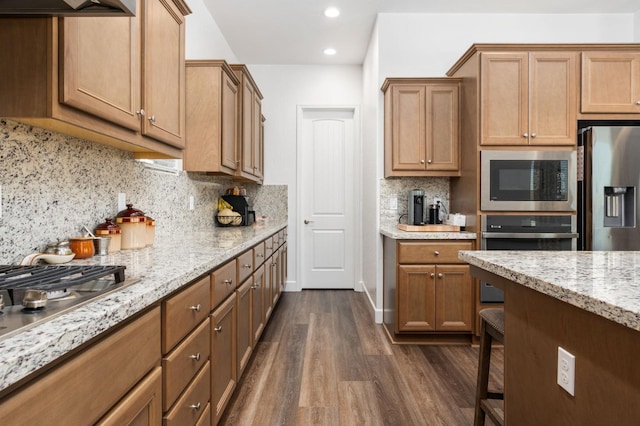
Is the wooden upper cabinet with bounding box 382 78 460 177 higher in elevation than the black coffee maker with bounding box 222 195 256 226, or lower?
higher

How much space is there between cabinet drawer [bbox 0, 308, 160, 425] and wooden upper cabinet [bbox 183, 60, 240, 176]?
1.74m

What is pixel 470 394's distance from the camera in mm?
2166

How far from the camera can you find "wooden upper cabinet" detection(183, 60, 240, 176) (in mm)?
2594

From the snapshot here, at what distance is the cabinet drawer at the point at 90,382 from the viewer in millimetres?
599

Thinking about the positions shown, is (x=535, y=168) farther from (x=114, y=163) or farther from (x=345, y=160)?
(x=114, y=163)

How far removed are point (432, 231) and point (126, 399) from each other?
2574 millimetres

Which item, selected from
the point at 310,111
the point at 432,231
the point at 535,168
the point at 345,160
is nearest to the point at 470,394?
the point at 432,231

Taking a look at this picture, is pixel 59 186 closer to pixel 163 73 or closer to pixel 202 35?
pixel 163 73

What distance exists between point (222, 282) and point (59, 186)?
0.78 meters

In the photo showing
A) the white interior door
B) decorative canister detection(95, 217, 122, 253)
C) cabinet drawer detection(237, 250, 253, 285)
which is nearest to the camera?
decorative canister detection(95, 217, 122, 253)

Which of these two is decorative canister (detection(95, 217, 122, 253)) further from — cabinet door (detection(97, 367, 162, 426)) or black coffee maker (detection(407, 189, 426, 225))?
black coffee maker (detection(407, 189, 426, 225))

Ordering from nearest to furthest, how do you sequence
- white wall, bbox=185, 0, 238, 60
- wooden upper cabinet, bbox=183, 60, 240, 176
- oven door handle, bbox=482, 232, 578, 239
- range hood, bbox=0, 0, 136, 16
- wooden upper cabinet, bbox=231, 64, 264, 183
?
range hood, bbox=0, 0, 136, 16
wooden upper cabinet, bbox=183, 60, 240, 176
oven door handle, bbox=482, 232, 578, 239
white wall, bbox=185, 0, 238, 60
wooden upper cabinet, bbox=231, 64, 264, 183

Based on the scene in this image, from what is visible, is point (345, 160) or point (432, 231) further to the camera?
point (345, 160)

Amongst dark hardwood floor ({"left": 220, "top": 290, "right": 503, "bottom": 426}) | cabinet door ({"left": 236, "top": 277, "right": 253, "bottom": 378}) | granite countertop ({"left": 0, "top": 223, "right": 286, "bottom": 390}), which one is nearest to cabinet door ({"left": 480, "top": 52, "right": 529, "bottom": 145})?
dark hardwood floor ({"left": 220, "top": 290, "right": 503, "bottom": 426})
